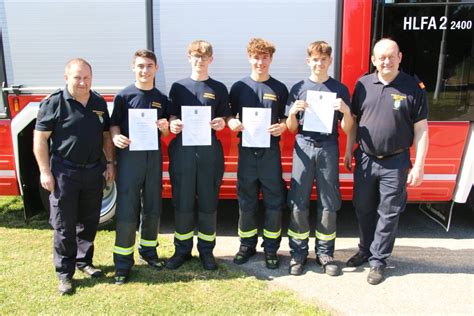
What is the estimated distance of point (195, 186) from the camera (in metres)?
3.64

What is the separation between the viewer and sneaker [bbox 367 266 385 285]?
3.56 m

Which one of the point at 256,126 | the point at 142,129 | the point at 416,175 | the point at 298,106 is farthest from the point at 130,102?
the point at 416,175

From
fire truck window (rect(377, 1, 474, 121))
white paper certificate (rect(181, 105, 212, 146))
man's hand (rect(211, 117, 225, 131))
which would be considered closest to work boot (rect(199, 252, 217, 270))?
white paper certificate (rect(181, 105, 212, 146))

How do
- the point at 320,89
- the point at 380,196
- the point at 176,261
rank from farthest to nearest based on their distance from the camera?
the point at 176,261 < the point at 380,196 < the point at 320,89

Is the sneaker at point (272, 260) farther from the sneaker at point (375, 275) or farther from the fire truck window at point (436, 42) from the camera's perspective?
the fire truck window at point (436, 42)

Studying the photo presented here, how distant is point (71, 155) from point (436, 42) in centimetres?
312

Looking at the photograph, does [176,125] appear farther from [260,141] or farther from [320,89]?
[320,89]

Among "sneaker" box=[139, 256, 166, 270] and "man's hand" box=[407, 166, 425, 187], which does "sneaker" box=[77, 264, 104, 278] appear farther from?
"man's hand" box=[407, 166, 425, 187]

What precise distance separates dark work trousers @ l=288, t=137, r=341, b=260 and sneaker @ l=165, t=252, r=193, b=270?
904 mm

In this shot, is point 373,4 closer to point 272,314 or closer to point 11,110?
point 272,314

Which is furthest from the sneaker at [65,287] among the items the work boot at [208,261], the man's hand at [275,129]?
the man's hand at [275,129]

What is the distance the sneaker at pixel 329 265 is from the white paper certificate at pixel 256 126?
105 centimetres

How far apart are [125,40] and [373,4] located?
2195 millimetres

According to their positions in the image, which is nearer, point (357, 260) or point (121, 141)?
point (121, 141)
